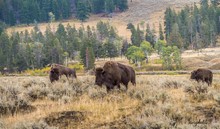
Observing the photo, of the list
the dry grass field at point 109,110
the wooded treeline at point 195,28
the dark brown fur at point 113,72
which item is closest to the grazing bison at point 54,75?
the dark brown fur at point 113,72

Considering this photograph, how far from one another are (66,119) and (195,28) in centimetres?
13366

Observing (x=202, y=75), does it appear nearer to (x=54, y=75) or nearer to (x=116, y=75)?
(x=116, y=75)

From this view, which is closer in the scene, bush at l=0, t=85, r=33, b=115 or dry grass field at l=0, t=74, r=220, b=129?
dry grass field at l=0, t=74, r=220, b=129

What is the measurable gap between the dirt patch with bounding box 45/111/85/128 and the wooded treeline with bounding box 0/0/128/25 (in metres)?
180

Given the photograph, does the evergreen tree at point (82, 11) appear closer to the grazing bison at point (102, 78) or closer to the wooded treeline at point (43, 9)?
the wooded treeline at point (43, 9)

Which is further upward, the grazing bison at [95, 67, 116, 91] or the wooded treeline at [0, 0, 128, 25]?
the wooded treeline at [0, 0, 128, 25]

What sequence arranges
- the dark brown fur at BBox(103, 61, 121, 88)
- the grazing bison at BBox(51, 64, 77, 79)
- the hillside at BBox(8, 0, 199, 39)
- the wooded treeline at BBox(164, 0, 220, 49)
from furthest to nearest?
the hillside at BBox(8, 0, 199, 39) < the wooded treeline at BBox(164, 0, 220, 49) < the grazing bison at BBox(51, 64, 77, 79) < the dark brown fur at BBox(103, 61, 121, 88)

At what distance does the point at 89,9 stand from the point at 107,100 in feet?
601

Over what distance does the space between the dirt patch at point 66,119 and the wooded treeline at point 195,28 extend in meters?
102

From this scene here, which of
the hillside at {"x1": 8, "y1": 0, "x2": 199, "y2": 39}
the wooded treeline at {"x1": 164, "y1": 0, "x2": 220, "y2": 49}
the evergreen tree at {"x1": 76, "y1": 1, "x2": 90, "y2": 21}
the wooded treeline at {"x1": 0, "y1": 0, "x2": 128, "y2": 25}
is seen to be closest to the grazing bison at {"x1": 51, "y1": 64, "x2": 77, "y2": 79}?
the wooded treeline at {"x1": 164, "y1": 0, "x2": 220, "y2": 49}

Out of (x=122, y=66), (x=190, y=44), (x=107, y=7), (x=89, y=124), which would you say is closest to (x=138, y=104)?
(x=89, y=124)

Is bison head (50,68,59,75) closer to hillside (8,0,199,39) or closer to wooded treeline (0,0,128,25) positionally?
A: hillside (8,0,199,39)

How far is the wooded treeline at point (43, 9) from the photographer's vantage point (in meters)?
188

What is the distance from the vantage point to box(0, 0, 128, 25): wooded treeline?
188m
